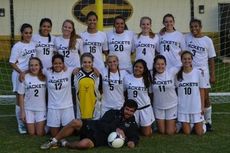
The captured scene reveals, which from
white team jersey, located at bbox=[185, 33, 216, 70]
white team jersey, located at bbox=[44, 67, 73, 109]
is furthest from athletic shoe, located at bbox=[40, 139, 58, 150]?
white team jersey, located at bbox=[185, 33, 216, 70]

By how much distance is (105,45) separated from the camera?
682cm

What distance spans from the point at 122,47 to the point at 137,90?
0.71m

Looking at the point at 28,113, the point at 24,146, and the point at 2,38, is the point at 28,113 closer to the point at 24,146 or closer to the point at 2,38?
the point at 24,146

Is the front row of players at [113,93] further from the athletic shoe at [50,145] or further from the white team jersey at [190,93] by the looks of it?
the athletic shoe at [50,145]

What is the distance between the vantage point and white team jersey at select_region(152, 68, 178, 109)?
254 inches

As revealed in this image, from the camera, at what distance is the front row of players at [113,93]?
6309 millimetres

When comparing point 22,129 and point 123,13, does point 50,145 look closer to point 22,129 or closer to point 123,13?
point 22,129

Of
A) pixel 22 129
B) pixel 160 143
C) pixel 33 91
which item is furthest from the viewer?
pixel 22 129

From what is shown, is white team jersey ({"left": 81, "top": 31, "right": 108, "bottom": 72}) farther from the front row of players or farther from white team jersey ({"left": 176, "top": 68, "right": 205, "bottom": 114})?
white team jersey ({"left": 176, "top": 68, "right": 205, "bottom": 114})

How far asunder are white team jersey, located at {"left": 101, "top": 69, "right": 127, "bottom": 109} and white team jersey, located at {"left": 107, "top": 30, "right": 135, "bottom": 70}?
0.36 metres

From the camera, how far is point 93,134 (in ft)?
18.7

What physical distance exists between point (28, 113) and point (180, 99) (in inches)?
80.4

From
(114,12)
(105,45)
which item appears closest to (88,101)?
(105,45)

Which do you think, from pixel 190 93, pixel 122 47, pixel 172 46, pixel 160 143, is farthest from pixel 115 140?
pixel 172 46
